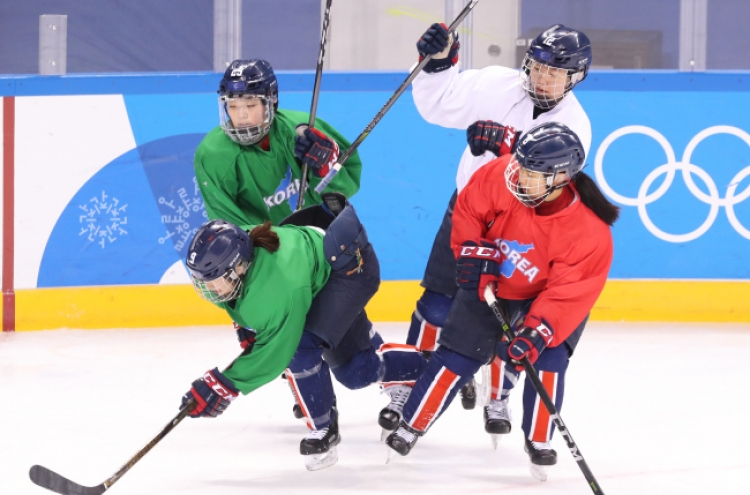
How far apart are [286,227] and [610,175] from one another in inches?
90.5

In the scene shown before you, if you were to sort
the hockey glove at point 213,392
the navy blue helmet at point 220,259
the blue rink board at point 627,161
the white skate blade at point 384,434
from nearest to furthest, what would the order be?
the navy blue helmet at point 220,259, the hockey glove at point 213,392, the white skate blade at point 384,434, the blue rink board at point 627,161

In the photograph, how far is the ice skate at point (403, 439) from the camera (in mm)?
3014

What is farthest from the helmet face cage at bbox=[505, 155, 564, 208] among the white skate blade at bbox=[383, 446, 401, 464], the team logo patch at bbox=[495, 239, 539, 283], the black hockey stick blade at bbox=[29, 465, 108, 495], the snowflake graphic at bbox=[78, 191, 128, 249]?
the snowflake graphic at bbox=[78, 191, 128, 249]

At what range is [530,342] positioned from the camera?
2.75 metres

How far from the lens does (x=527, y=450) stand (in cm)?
300

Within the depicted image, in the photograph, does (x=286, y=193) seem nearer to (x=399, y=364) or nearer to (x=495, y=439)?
(x=399, y=364)

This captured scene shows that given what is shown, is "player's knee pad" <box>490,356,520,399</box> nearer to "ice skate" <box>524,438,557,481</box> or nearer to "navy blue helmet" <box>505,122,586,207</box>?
"ice skate" <box>524,438,557,481</box>

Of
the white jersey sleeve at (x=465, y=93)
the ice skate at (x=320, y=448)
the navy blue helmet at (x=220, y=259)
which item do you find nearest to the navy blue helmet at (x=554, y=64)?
the white jersey sleeve at (x=465, y=93)

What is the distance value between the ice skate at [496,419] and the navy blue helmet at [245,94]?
1043 mm

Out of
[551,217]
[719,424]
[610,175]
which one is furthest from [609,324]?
[551,217]

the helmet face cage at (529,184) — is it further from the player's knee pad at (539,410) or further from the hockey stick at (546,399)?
the player's knee pad at (539,410)

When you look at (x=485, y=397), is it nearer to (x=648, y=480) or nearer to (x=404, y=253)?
(x=648, y=480)

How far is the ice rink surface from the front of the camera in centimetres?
296

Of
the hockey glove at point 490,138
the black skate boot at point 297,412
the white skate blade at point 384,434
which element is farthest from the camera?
the black skate boot at point 297,412
